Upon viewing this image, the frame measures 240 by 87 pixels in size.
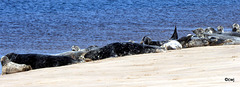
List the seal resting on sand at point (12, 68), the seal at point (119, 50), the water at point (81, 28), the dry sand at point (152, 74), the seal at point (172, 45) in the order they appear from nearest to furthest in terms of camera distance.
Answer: the dry sand at point (152, 74) < the seal resting on sand at point (12, 68) < the seal at point (119, 50) < the seal at point (172, 45) < the water at point (81, 28)

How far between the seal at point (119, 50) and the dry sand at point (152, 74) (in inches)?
42.1

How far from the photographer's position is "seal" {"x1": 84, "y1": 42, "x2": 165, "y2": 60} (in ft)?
28.1

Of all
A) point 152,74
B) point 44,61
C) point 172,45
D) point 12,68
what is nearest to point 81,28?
point 172,45

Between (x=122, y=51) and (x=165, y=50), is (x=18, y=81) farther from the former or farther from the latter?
(x=165, y=50)

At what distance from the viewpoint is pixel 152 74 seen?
5.75 m

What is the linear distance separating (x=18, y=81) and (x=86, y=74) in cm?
93

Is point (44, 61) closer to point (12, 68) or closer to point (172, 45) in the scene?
point (12, 68)

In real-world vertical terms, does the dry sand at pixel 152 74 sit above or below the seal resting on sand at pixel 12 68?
above

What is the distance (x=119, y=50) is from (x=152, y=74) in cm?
295

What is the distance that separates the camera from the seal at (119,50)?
8.56 meters

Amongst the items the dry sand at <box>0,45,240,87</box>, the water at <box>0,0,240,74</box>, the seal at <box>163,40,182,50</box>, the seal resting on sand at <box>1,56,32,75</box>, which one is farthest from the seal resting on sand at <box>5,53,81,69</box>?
the water at <box>0,0,240,74</box>

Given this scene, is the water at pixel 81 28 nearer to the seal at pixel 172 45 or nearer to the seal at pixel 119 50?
the seal at pixel 119 50

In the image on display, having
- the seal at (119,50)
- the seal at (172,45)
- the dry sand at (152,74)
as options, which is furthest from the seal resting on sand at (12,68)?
the seal at (172,45)

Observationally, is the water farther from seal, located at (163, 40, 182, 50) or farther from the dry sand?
the dry sand
